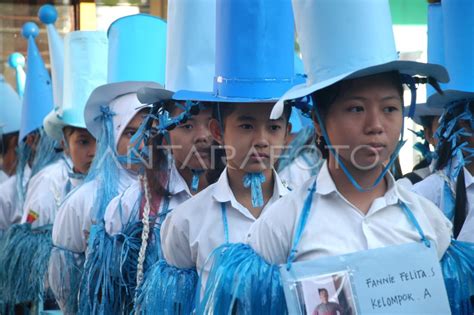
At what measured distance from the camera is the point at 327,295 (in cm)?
281

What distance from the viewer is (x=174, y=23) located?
4.44 m

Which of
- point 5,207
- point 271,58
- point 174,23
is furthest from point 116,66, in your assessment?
point 5,207

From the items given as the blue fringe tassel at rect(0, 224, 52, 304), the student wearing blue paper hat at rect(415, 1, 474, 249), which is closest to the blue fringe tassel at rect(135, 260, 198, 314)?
the student wearing blue paper hat at rect(415, 1, 474, 249)

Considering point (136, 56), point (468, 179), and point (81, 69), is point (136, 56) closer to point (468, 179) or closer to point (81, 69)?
point (81, 69)

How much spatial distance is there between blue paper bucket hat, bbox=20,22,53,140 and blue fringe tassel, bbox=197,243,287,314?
473 cm

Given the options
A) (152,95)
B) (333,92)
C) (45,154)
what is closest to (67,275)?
(152,95)

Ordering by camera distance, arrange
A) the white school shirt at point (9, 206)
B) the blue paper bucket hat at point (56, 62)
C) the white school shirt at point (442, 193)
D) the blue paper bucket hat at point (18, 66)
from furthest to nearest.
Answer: the blue paper bucket hat at point (18, 66), the white school shirt at point (9, 206), the blue paper bucket hat at point (56, 62), the white school shirt at point (442, 193)

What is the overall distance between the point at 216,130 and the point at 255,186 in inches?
12.1

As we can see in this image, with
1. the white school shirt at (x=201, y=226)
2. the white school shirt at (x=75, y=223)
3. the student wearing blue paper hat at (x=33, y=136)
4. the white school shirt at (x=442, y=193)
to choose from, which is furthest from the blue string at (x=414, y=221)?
the student wearing blue paper hat at (x=33, y=136)

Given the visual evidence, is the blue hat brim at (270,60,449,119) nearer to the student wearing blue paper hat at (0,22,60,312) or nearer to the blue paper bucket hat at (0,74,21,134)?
the student wearing blue paper hat at (0,22,60,312)

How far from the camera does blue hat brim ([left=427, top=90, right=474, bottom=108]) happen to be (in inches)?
168

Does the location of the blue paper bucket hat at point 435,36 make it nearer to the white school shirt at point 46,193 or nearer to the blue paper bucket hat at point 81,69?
the blue paper bucket hat at point 81,69

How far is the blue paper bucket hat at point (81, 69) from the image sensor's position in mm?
6246

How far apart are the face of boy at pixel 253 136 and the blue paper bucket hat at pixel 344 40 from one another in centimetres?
63
